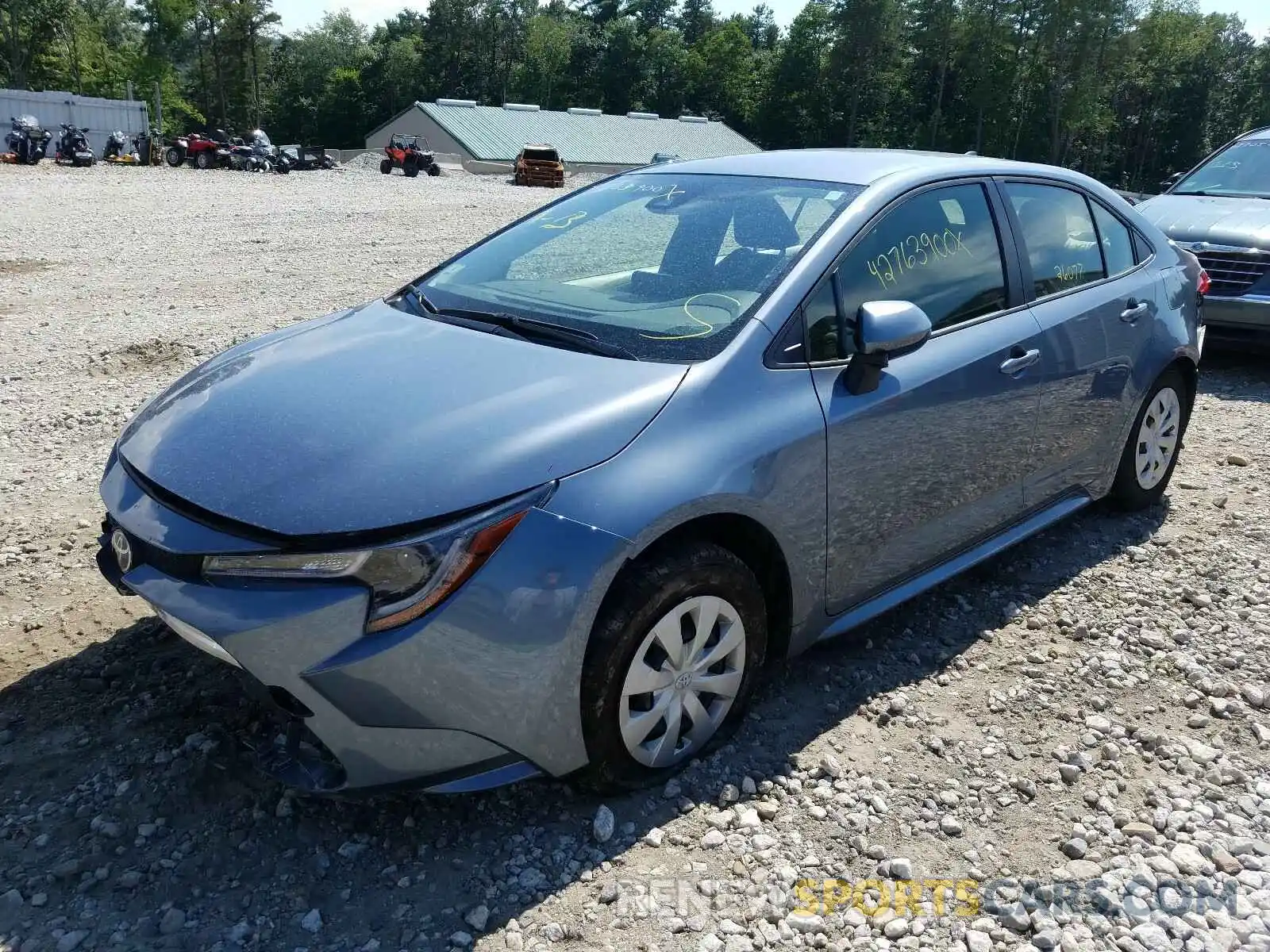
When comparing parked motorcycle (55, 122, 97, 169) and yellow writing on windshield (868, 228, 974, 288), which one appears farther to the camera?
parked motorcycle (55, 122, 97, 169)

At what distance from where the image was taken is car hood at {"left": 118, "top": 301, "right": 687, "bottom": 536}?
249 cm

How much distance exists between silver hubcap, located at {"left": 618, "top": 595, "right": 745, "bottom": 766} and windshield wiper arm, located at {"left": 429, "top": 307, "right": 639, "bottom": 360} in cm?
78

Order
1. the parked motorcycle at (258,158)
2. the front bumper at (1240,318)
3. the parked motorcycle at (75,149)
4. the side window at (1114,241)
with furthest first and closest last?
the parked motorcycle at (258,158), the parked motorcycle at (75,149), the front bumper at (1240,318), the side window at (1114,241)

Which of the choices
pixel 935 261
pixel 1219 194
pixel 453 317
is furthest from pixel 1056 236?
pixel 1219 194

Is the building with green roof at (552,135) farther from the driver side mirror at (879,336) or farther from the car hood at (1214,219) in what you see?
the driver side mirror at (879,336)

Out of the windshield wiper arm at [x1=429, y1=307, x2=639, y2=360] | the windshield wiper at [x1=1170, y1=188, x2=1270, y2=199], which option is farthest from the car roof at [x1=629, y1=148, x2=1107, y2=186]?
the windshield wiper at [x1=1170, y1=188, x2=1270, y2=199]

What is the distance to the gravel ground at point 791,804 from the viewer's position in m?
2.54

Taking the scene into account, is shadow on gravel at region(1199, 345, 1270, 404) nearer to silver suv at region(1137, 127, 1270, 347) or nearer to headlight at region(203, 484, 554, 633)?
silver suv at region(1137, 127, 1270, 347)

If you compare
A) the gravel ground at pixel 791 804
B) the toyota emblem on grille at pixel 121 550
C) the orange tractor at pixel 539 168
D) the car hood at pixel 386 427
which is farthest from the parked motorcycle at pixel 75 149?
the toyota emblem on grille at pixel 121 550

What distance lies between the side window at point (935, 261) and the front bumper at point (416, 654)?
1.39 metres

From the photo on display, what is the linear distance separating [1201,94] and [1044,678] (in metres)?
82.4

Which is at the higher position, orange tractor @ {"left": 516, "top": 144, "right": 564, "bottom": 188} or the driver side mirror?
orange tractor @ {"left": 516, "top": 144, "right": 564, "bottom": 188}

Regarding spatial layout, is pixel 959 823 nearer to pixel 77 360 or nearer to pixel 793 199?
pixel 793 199

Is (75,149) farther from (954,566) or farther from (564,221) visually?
(954,566)
